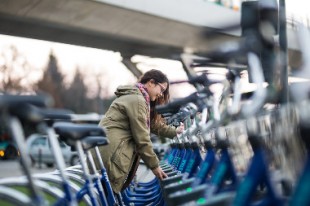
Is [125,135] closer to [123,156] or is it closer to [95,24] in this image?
[123,156]

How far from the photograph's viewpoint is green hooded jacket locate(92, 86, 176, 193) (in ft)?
15.9

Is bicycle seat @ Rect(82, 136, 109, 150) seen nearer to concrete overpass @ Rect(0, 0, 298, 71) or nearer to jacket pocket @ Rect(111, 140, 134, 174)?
jacket pocket @ Rect(111, 140, 134, 174)

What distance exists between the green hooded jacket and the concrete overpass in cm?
1203

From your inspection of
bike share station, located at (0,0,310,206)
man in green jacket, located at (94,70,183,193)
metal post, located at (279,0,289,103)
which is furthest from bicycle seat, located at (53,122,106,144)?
man in green jacket, located at (94,70,183,193)

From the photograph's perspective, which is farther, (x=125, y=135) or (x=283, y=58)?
(x=125, y=135)

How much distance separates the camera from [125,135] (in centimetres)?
505

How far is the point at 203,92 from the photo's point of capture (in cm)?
347

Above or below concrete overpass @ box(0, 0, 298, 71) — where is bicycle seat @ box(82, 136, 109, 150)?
below

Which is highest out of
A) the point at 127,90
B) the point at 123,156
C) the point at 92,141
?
the point at 127,90

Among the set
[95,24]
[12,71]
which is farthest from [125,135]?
[12,71]

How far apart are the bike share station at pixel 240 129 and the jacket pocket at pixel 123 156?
40.2 inches

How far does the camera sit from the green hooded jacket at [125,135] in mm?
4852

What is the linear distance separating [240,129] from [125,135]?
7.50ft

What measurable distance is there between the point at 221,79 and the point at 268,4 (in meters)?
0.51
